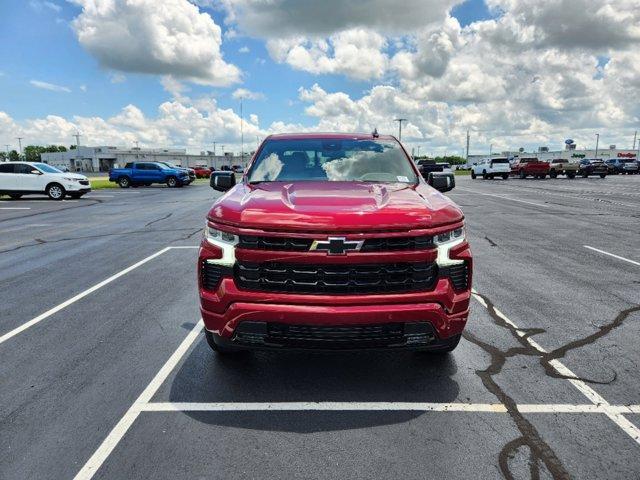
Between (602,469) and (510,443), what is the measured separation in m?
0.45

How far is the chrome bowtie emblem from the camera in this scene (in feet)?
9.16

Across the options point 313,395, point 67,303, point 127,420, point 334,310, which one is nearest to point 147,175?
point 67,303

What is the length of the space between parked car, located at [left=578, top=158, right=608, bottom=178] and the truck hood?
43909 mm

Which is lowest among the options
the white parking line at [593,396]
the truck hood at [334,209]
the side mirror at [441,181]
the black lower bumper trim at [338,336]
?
the white parking line at [593,396]

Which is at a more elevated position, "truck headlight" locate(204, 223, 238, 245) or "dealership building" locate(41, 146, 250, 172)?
"dealership building" locate(41, 146, 250, 172)

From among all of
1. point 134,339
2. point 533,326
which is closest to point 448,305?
point 533,326

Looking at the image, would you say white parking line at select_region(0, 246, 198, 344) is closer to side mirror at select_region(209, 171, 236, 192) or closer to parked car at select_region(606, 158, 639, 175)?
side mirror at select_region(209, 171, 236, 192)

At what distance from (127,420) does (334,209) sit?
1.90 metres

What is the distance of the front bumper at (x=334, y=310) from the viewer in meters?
2.79

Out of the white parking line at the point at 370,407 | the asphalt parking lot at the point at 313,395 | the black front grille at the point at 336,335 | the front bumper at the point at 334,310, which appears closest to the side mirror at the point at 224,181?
the asphalt parking lot at the point at 313,395

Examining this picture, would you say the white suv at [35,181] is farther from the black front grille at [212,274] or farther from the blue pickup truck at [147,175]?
the black front grille at [212,274]

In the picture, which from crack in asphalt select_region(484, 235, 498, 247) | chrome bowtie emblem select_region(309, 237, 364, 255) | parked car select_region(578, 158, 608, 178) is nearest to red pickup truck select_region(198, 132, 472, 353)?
chrome bowtie emblem select_region(309, 237, 364, 255)

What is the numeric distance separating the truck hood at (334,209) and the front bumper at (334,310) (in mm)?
248

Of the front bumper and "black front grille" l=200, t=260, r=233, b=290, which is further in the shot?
"black front grille" l=200, t=260, r=233, b=290
